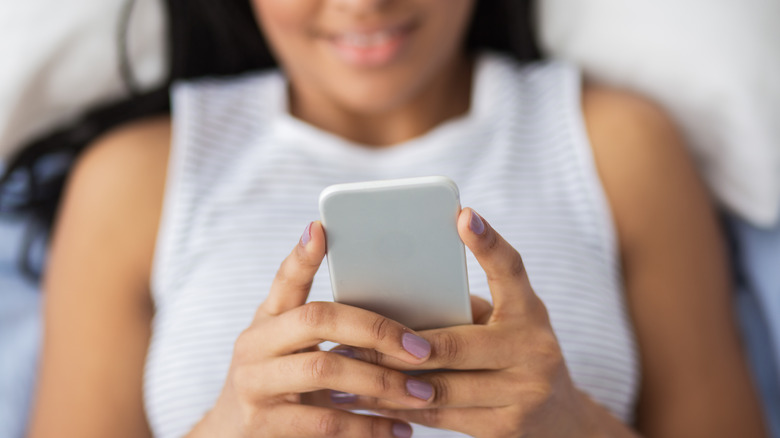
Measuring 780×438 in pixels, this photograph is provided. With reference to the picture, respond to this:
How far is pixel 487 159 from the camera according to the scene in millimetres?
793

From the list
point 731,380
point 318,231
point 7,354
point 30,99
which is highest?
point 318,231

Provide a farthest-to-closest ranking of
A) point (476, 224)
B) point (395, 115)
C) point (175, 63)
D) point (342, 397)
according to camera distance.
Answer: point (175, 63) < point (395, 115) < point (342, 397) < point (476, 224)

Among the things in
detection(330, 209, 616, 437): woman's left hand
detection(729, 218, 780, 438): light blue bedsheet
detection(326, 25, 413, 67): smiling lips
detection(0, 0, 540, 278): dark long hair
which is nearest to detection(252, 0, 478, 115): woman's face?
detection(326, 25, 413, 67): smiling lips

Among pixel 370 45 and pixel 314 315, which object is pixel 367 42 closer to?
pixel 370 45

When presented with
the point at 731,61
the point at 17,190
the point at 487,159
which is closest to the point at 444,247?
the point at 487,159

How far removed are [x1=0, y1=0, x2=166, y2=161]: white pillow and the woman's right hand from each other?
54 centimetres

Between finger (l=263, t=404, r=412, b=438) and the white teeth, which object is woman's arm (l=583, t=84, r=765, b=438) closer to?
the white teeth

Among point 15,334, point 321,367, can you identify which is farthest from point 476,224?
point 15,334

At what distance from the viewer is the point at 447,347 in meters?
0.48

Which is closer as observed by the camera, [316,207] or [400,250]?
[400,250]

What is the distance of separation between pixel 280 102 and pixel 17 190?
361 mm

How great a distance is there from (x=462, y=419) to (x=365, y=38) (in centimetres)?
40

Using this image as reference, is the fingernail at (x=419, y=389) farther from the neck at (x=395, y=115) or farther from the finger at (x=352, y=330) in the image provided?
the neck at (x=395, y=115)

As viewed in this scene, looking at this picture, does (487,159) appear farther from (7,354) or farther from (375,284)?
(7,354)
